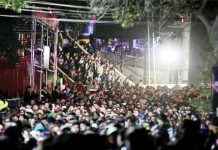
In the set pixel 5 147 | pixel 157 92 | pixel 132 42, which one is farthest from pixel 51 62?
pixel 5 147

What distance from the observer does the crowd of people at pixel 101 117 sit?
10.4m

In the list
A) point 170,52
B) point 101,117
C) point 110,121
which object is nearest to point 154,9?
point 101,117

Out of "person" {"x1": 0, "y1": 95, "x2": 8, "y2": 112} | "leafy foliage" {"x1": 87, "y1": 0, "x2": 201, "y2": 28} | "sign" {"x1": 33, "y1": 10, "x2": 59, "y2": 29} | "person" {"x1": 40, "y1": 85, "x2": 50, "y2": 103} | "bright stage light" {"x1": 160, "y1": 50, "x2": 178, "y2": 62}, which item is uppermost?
"leafy foliage" {"x1": 87, "y1": 0, "x2": 201, "y2": 28}

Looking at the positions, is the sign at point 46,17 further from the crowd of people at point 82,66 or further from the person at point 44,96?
the crowd of people at point 82,66

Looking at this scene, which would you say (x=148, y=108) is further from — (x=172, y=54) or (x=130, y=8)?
(x=172, y=54)

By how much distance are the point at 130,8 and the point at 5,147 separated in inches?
452

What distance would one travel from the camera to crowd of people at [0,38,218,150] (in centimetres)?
1039

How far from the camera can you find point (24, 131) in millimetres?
Answer: 14367

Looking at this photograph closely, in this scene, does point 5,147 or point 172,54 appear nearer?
point 5,147

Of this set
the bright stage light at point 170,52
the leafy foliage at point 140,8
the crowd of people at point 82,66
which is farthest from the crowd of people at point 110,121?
the bright stage light at point 170,52

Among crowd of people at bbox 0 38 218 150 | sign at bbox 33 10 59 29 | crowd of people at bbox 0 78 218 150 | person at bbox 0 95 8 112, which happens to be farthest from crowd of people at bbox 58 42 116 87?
person at bbox 0 95 8 112

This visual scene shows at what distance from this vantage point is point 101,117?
56.6ft

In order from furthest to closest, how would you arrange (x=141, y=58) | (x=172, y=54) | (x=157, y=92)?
(x=141, y=58), (x=172, y=54), (x=157, y=92)

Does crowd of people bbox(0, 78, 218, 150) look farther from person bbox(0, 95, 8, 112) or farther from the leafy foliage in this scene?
the leafy foliage
